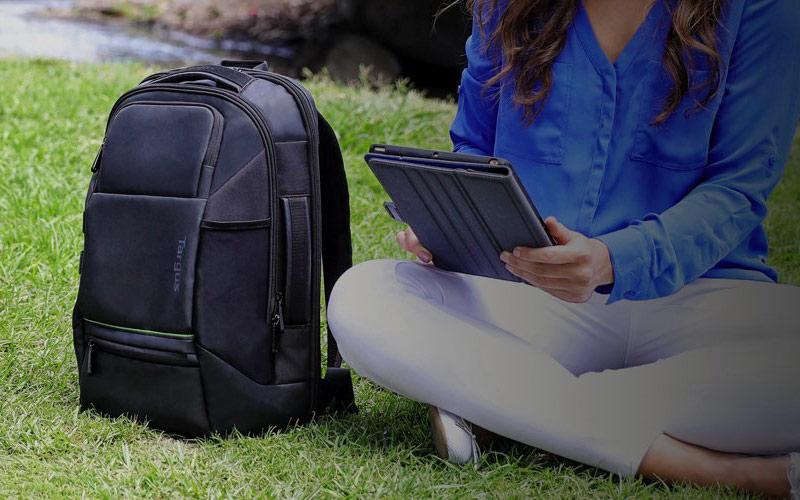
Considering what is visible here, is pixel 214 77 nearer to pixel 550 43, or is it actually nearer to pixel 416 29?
pixel 550 43

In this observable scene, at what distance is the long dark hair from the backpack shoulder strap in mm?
377

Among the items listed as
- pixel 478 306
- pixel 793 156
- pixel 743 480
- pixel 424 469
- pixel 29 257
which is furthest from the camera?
pixel 793 156

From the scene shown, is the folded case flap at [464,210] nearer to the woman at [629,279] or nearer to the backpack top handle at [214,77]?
→ the woman at [629,279]

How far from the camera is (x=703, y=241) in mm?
1582

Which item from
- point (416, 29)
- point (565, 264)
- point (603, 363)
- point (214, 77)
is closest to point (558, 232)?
point (565, 264)

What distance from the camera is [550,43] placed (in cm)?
179

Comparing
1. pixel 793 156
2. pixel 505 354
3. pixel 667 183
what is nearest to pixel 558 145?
pixel 667 183

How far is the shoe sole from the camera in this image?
167 centimetres

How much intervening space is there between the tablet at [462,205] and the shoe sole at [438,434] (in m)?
0.28

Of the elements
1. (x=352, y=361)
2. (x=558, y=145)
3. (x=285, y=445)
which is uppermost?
(x=558, y=145)

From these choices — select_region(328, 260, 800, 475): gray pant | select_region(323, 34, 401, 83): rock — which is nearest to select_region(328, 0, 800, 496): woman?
select_region(328, 260, 800, 475): gray pant

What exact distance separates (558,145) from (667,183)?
0.22 metres

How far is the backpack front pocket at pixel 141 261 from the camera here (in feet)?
5.74

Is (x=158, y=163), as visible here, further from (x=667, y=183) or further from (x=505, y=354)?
(x=667, y=183)
